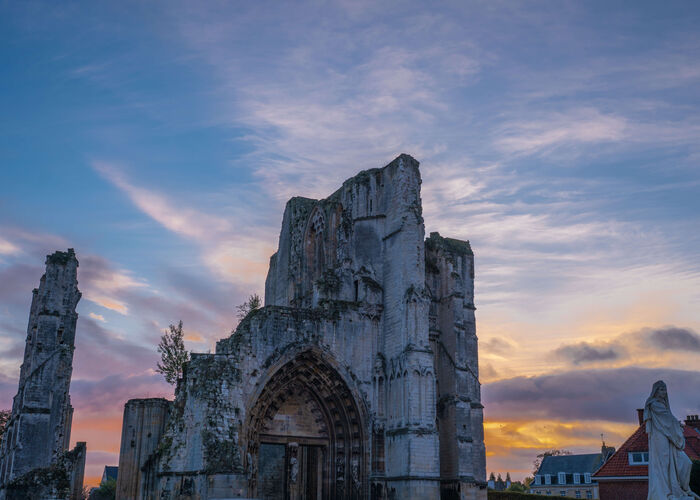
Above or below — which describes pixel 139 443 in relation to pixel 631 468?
above

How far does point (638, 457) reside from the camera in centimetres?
3459

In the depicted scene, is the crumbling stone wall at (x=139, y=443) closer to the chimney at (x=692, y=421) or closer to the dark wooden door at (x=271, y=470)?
the dark wooden door at (x=271, y=470)

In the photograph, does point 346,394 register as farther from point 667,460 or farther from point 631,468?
point 631,468

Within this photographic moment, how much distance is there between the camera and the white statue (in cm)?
1087

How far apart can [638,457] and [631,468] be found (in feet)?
2.18

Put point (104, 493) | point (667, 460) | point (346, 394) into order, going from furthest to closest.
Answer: point (104, 493) → point (346, 394) → point (667, 460)

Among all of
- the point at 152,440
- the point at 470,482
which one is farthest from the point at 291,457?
the point at 470,482

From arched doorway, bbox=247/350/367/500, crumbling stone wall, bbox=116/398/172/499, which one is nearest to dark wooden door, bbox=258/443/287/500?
arched doorway, bbox=247/350/367/500

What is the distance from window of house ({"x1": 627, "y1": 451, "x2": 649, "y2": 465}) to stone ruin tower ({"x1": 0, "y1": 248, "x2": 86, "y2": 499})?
26.0 metres

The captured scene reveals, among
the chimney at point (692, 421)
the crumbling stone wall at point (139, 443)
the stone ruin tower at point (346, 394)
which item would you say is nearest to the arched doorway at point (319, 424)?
the stone ruin tower at point (346, 394)

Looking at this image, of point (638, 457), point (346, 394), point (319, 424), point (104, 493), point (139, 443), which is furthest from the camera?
point (104, 493)

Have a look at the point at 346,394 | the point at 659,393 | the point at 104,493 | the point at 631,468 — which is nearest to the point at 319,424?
the point at 346,394

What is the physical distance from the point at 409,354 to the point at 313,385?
11.7ft

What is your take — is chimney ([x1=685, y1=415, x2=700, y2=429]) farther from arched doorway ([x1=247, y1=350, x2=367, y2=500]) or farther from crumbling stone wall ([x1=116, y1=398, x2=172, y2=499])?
crumbling stone wall ([x1=116, y1=398, x2=172, y2=499])
